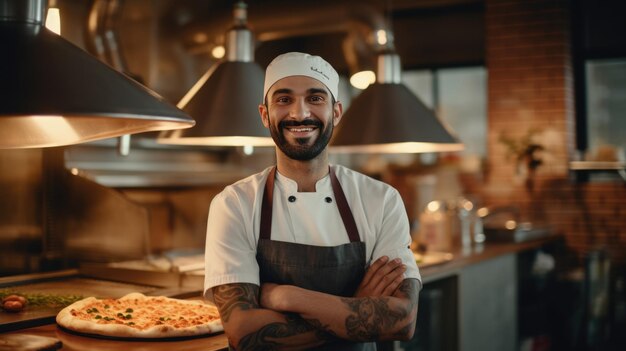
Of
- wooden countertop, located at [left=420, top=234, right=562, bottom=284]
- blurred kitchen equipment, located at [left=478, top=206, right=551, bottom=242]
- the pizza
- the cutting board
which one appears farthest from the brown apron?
blurred kitchen equipment, located at [left=478, top=206, right=551, bottom=242]

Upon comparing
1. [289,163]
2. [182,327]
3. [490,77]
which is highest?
[490,77]

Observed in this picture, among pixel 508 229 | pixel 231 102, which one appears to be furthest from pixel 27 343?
pixel 508 229

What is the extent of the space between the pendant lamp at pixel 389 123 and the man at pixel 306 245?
4.32 ft

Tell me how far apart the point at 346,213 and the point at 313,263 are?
0.19 m

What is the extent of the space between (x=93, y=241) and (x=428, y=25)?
469cm

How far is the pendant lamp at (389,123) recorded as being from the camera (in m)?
3.69

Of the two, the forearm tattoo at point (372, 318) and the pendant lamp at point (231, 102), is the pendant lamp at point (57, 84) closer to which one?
the forearm tattoo at point (372, 318)

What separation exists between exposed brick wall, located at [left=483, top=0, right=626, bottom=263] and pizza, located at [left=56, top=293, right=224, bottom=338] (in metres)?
4.40

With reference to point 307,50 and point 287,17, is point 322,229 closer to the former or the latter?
point 287,17

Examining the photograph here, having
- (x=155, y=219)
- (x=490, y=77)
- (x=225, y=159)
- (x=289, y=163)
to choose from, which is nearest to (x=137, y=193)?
(x=155, y=219)

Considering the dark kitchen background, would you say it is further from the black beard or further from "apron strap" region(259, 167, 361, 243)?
the black beard

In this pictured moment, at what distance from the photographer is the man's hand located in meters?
2.23

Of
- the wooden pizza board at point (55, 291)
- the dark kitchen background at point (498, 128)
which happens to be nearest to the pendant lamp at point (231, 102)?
the wooden pizza board at point (55, 291)

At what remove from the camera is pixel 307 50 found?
328 inches
